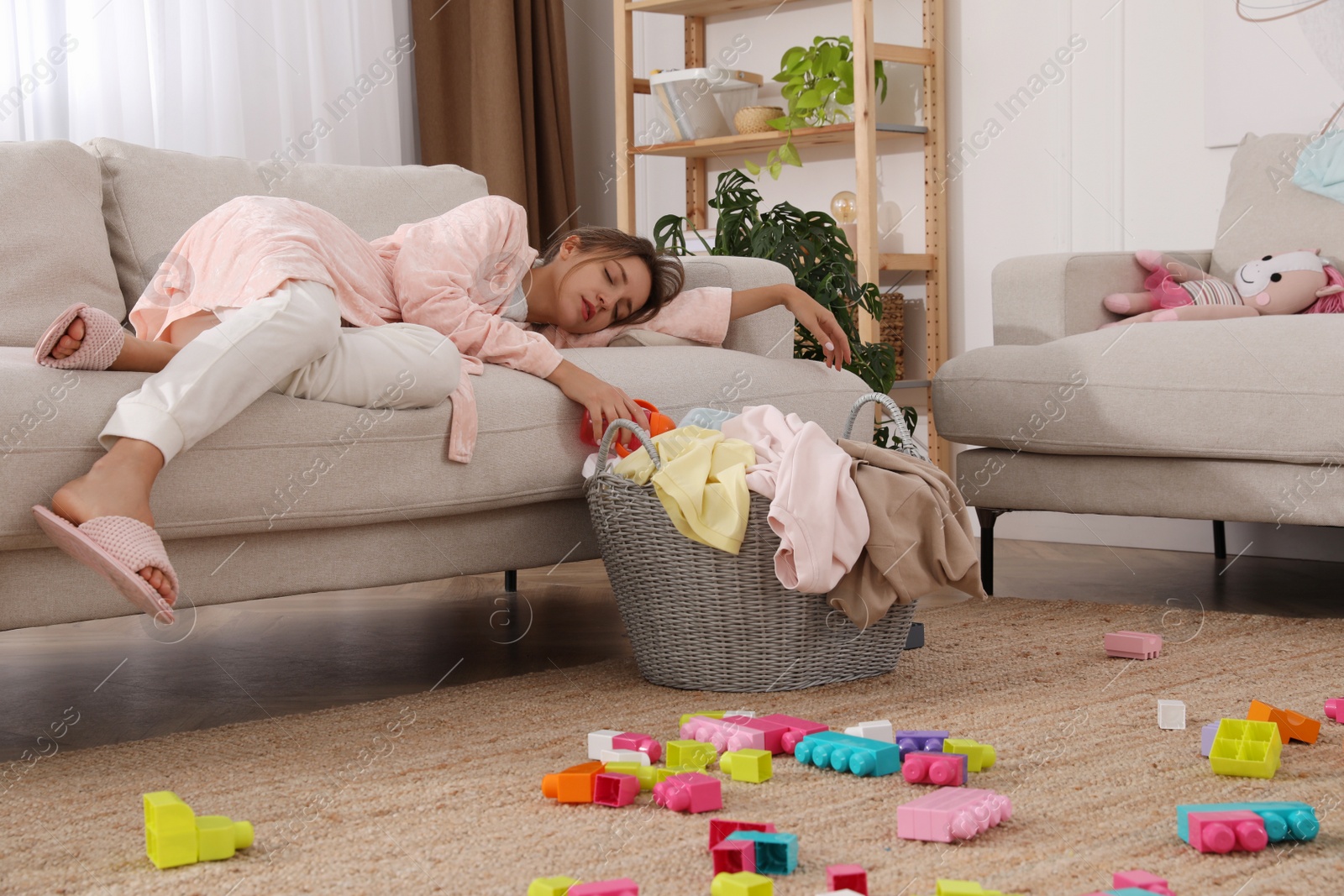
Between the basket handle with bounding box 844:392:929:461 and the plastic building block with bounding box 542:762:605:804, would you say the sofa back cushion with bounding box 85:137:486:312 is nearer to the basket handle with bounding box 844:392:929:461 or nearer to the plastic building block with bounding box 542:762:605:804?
the basket handle with bounding box 844:392:929:461

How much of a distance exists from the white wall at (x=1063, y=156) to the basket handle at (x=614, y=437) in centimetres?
184

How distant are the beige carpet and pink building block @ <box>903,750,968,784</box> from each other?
1cm

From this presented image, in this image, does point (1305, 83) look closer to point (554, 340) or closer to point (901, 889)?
point (554, 340)

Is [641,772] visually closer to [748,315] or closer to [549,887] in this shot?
[549,887]

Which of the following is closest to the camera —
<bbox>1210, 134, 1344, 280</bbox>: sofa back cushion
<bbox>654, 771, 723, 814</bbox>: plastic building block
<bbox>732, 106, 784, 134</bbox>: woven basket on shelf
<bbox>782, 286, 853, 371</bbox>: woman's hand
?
<bbox>654, 771, 723, 814</bbox>: plastic building block

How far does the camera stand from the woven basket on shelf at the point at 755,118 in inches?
142

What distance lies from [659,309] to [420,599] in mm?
829

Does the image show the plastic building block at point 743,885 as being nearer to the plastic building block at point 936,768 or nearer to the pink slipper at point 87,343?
the plastic building block at point 936,768

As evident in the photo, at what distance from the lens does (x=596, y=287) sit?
2107 mm

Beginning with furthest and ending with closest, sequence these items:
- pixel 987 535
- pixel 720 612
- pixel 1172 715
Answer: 1. pixel 987 535
2. pixel 720 612
3. pixel 1172 715

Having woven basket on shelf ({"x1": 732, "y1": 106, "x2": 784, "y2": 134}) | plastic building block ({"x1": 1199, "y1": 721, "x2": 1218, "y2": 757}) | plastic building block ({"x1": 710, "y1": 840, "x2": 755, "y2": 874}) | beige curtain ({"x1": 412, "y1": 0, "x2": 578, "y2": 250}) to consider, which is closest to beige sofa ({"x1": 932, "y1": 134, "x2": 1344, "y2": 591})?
plastic building block ({"x1": 1199, "y1": 721, "x2": 1218, "y2": 757})

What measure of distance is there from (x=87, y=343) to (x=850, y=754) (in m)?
0.93

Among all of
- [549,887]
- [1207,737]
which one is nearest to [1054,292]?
[1207,737]

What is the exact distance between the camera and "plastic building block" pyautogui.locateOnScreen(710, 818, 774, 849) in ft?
3.55
